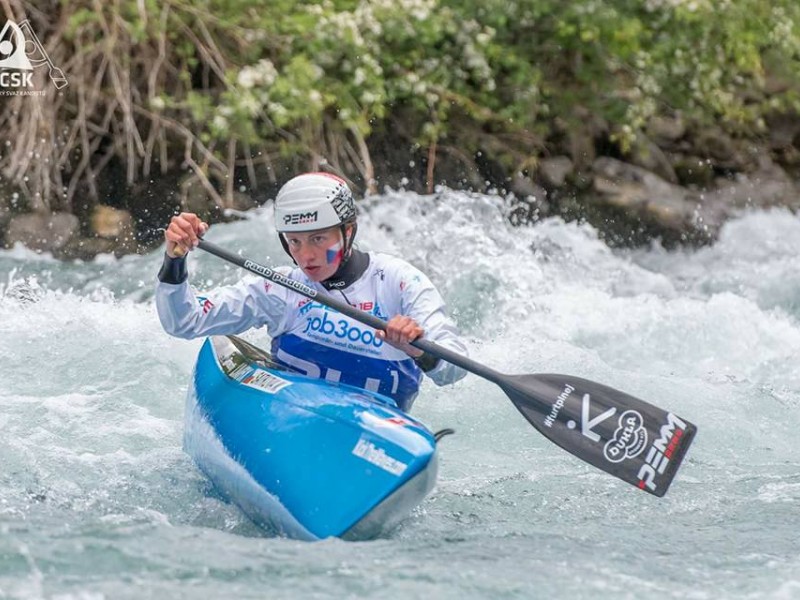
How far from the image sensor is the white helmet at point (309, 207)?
13.0 feet

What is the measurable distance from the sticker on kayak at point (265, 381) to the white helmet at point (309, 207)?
0.46 metres

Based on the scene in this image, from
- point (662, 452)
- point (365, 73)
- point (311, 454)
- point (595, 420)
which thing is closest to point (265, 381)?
point (311, 454)

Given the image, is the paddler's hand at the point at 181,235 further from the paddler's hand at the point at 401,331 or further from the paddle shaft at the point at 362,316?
the paddler's hand at the point at 401,331

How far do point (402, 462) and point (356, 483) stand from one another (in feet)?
0.47

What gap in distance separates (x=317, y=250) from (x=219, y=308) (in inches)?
16.1

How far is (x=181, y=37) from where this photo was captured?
8.44 metres

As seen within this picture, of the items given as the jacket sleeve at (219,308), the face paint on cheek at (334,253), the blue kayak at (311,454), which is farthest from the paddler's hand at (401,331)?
the jacket sleeve at (219,308)

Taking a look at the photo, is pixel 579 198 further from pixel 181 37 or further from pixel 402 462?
pixel 402 462

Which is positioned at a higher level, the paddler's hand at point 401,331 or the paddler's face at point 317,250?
the paddler's face at point 317,250

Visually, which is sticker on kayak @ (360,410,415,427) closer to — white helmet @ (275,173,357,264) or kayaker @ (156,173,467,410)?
kayaker @ (156,173,467,410)

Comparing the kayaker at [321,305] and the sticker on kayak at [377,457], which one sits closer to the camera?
the sticker on kayak at [377,457]

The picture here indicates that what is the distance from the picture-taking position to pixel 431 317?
4043mm

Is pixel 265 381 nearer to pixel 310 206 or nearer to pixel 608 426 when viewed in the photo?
pixel 310 206

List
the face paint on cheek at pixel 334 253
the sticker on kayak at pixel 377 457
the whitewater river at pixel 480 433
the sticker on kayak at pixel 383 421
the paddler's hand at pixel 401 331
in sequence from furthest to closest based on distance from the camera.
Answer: the face paint on cheek at pixel 334 253 < the paddler's hand at pixel 401 331 < the sticker on kayak at pixel 383 421 < the sticker on kayak at pixel 377 457 < the whitewater river at pixel 480 433
